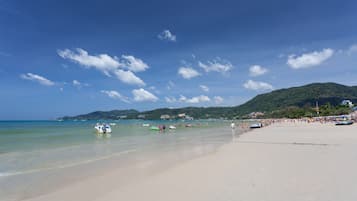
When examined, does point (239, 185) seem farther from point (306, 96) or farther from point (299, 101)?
point (306, 96)

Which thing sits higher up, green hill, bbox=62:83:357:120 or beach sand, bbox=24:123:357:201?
green hill, bbox=62:83:357:120

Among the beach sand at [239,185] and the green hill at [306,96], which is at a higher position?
the green hill at [306,96]

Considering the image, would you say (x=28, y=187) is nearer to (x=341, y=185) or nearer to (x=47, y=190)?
(x=47, y=190)

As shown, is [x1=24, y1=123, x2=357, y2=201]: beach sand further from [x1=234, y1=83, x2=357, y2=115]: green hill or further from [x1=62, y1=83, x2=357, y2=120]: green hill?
[x1=234, y1=83, x2=357, y2=115]: green hill

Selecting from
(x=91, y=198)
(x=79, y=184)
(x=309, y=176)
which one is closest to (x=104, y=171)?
(x=79, y=184)

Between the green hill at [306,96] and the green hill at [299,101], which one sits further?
the green hill at [306,96]

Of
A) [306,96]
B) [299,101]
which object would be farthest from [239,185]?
[306,96]

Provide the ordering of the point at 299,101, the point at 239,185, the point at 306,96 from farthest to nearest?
the point at 306,96, the point at 299,101, the point at 239,185

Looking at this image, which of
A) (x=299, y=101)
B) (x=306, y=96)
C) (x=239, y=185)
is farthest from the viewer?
(x=306, y=96)

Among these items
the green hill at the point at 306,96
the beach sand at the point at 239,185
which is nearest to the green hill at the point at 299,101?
the green hill at the point at 306,96

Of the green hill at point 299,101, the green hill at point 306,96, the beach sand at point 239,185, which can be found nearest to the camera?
the beach sand at point 239,185

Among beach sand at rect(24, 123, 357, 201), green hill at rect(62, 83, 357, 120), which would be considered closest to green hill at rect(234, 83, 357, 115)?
green hill at rect(62, 83, 357, 120)

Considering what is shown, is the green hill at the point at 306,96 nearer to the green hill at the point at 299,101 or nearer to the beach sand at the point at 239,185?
the green hill at the point at 299,101

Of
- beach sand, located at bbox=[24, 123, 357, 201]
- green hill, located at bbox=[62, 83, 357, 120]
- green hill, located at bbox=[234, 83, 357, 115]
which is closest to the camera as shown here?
beach sand, located at bbox=[24, 123, 357, 201]
